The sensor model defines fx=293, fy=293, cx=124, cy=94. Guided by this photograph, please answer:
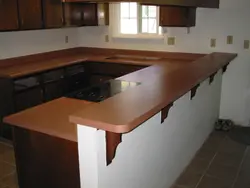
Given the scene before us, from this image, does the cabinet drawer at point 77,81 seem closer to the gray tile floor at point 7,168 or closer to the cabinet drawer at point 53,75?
the cabinet drawer at point 53,75

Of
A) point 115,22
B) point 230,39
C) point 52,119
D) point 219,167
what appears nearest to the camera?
point 52,119

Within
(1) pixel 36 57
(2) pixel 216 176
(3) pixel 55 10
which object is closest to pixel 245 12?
(2) pixel 216 176

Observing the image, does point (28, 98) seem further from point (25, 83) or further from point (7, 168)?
point (7, 168)

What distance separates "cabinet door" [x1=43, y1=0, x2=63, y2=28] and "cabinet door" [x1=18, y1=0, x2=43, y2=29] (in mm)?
85

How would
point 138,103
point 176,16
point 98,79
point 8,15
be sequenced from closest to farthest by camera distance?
point 138,103 → point 8,15 → point 176,16 → point 98,79

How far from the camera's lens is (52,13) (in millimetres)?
3900

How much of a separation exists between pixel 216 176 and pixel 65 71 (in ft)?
7.78

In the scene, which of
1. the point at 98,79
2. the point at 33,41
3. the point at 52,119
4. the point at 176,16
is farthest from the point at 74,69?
the point at 52,119

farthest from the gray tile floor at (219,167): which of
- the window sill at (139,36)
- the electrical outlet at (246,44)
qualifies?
the window sill at (139,36)

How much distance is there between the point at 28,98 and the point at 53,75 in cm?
49

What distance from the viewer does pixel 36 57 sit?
168 inches

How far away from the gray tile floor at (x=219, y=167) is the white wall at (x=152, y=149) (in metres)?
0.09

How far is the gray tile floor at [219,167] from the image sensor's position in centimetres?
267

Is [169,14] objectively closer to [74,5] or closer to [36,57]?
[74,5]
